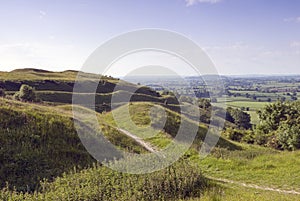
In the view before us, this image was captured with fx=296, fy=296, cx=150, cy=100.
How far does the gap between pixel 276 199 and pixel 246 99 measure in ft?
413

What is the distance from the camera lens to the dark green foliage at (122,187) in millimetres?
7688

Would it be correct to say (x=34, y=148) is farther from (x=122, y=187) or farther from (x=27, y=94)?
(x=27, y=94)

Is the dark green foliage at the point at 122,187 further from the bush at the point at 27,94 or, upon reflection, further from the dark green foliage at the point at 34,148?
the bush at the point at 27,94

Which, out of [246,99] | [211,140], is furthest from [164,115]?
[246,99]

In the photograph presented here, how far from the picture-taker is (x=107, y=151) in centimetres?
1584

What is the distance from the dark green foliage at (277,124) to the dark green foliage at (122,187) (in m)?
20.8

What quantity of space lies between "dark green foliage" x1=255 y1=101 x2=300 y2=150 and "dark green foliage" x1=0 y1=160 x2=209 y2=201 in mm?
20823

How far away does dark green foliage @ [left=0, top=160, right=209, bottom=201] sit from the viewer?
7688mm

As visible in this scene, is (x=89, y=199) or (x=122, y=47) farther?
(x=122, y=47)

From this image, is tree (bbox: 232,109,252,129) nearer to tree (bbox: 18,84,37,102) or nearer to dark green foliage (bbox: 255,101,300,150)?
dark green foliage (bbox: 255,101,300,150)

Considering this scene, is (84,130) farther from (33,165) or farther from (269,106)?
(269,106)

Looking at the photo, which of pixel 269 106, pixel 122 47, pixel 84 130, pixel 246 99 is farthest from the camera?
pixel 246 99

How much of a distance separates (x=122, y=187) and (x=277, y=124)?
35.1m

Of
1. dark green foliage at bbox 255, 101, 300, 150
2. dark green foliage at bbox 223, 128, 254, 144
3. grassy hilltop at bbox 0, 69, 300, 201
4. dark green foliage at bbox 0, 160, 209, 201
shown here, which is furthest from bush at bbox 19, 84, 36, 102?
dark green foliage at bbox 0, 160, 209, 201
